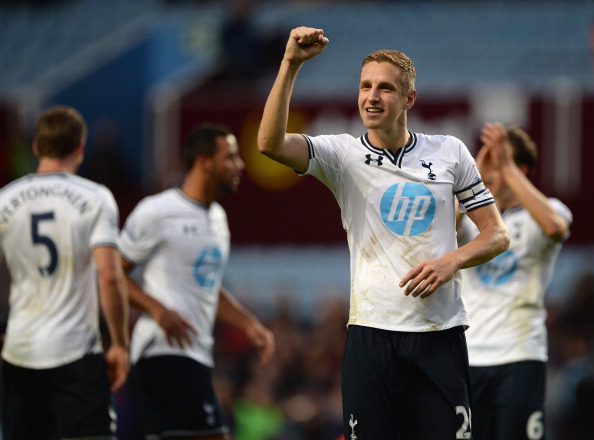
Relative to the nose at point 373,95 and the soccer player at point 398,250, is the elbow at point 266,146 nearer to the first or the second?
the soccer player at point 398,250

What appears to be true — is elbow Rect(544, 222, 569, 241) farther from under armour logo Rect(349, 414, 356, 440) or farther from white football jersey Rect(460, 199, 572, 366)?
under armour logo Rect(349, 414, 356, 440)

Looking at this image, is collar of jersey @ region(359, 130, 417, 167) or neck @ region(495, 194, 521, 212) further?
neck @ region(495, 194, 521, 212)

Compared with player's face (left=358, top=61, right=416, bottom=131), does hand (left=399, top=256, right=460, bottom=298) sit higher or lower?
lower

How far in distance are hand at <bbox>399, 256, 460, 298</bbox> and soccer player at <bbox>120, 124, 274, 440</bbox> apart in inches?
105

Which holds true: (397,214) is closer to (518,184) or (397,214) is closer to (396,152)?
(396,152)

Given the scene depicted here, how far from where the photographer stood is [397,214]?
5266mm

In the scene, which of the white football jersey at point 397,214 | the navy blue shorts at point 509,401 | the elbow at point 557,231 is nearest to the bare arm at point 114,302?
the white football jersey at point 397,214

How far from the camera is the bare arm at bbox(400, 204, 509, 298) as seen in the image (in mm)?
4953

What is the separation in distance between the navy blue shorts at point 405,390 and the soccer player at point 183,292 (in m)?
2.34

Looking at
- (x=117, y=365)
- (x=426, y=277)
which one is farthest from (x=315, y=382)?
(x=426, y=277)

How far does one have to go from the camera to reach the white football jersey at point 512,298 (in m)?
6.78

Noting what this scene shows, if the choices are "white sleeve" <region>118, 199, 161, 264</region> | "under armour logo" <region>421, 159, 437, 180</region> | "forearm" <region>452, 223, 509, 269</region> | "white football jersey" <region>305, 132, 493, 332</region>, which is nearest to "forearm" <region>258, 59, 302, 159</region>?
"white football jersey" <region>305, 132, 493, 332</region>

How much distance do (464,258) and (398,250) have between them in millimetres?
342

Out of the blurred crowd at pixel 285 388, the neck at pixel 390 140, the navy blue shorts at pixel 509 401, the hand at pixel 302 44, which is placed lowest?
the blurred crowd at pixel 285 388
